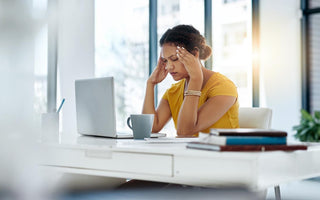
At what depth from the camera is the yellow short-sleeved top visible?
197 cm

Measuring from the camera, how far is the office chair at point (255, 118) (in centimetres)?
189

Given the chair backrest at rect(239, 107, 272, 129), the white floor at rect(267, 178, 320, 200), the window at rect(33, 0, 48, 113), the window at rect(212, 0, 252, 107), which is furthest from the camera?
the window at rect(212, 0, 252, 107)

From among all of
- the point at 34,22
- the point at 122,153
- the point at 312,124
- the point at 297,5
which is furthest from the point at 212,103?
the point at 297,5

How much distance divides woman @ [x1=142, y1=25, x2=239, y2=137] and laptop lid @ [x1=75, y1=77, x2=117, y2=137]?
0.40 meters

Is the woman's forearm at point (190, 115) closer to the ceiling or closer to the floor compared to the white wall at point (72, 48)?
closer to the floor

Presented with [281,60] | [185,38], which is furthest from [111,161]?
[281,60]

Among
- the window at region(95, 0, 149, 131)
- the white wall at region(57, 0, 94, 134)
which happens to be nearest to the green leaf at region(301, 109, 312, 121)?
the window at region(95, 0, 149, 131)

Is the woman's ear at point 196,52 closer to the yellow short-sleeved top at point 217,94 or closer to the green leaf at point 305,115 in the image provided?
the yellow short-sleeved top at point 217,94

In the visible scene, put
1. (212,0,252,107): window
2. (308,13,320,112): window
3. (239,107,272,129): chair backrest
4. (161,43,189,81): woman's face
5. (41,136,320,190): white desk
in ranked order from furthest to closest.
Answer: (212,0,252,107): window
(308,13,320,112): window
(161,43,189,81): woman's face
(239,107,272,129): chair backrest
(41,136,320,190): white desk

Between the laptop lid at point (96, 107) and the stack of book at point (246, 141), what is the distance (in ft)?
2.04

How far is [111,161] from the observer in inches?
46.8

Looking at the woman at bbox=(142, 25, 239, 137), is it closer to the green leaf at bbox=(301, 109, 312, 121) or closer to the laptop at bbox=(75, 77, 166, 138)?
the laptop at bbox=(75, 77, 166, 138)

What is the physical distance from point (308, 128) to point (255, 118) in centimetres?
242

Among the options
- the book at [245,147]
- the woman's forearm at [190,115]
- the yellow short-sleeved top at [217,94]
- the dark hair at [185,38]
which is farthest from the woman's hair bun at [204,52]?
the book at [245,147]
